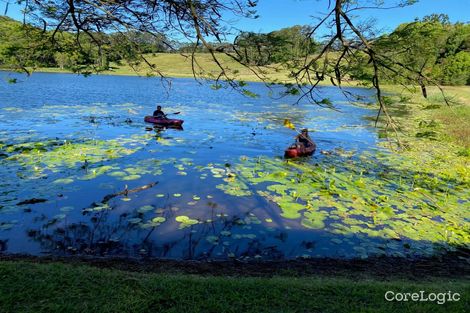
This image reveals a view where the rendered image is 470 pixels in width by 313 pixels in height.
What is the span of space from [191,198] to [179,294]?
566 cm

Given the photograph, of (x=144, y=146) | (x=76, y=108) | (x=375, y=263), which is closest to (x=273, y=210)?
(x=375, y=263)

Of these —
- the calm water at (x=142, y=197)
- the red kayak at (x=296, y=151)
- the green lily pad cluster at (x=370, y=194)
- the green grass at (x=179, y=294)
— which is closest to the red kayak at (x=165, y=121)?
the calm water at (x=142, y=197)

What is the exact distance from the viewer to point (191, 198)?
10.2 meters

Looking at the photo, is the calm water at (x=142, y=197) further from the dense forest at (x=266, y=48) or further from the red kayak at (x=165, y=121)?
the red kayak at (x=165, y=121)

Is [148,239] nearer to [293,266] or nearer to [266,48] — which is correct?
[293,266]

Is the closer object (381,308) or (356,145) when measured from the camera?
(381,308)

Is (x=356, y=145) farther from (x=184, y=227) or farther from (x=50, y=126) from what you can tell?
(x=50, y=126)

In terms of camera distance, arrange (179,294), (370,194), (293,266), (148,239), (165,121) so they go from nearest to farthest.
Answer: (179,294)
(293,266)
(148,239)
(370,194)
(165,121)

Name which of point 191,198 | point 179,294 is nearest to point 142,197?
point 191,198

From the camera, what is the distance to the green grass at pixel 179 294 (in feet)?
13.9

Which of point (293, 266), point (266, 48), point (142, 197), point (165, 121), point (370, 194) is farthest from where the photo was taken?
point (165, 121)

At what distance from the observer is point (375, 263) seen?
7113mm

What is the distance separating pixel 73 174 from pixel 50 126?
1063cm

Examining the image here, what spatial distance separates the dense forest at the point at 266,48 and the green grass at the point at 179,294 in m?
2.70
